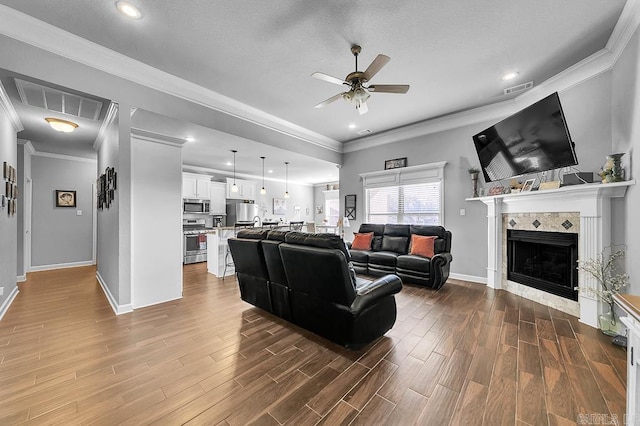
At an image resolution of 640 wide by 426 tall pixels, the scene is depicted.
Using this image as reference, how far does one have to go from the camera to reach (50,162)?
5.62 metres

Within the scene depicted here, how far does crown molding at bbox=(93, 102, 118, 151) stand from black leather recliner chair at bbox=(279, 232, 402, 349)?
2.69 meters

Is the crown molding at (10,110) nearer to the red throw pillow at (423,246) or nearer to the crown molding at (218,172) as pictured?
the crown molding at (218,172)

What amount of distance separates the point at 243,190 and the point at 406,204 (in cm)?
537

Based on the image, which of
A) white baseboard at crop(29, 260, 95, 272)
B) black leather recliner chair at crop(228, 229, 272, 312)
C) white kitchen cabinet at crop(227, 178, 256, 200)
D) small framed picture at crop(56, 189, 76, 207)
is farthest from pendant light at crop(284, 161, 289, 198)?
white baseboard at crop(29, 260, 95, 272)

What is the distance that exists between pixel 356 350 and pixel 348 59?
312cm

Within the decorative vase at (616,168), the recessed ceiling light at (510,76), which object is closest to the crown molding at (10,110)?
the recessed ceiling light at (510,76)

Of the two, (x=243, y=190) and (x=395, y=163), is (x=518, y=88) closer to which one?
(x=395, y=163)

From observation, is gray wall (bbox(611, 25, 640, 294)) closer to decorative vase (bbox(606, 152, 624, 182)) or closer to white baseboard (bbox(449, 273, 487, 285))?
decorative vase (bbox(606, 152, 624, 182))

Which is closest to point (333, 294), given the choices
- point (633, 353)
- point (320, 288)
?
point (320, 288)

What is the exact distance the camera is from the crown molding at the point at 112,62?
2309 millimetres

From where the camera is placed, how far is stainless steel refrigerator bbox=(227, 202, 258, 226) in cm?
799

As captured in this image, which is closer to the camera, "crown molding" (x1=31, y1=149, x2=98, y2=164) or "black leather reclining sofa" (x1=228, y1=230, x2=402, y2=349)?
"black leather reclining sofa" (x1=228, y1=230, x2=402, y2=349)

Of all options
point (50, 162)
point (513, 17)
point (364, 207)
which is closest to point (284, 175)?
point (364, 207)

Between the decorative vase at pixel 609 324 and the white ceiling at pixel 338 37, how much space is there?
2.88 m
